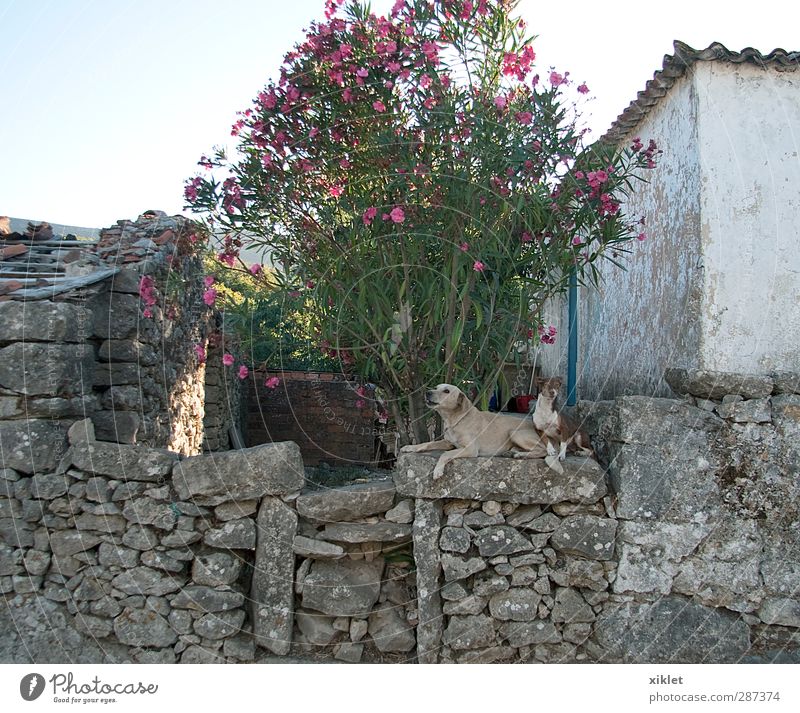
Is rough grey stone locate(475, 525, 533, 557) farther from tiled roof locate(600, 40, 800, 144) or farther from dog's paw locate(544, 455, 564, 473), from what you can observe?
tiled roof locate(600, 40, 800, 144)

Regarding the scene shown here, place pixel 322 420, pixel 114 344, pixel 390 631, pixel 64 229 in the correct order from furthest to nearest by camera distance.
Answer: pixel 322 420
pixel 64 229
pixel 114 344
pixel 390 631

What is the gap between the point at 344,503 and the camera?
4.60 metres

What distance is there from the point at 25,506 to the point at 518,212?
380 cm

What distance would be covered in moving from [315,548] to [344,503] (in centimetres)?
36

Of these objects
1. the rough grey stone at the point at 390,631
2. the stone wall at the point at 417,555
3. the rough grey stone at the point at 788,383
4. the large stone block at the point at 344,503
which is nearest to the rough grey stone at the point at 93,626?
the stone wall at the point at 417,555

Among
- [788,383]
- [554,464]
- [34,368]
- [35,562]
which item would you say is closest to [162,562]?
[35,562]

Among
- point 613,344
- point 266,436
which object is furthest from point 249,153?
point 266,436

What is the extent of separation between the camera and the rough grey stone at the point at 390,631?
459 centimetres

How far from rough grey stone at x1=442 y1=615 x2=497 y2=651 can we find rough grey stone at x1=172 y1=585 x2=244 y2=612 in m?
1.43

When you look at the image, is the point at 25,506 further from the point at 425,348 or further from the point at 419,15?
the point at 419,15

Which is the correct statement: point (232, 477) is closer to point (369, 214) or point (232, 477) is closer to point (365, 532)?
point (365, 532)

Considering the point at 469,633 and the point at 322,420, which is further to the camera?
the point at 322,420

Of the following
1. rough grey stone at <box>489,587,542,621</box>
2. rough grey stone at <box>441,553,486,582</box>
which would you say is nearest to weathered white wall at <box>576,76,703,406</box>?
rough grey stone at <box>489,587,542,621</box>

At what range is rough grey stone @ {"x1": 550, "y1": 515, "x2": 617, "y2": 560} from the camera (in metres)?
4.57
